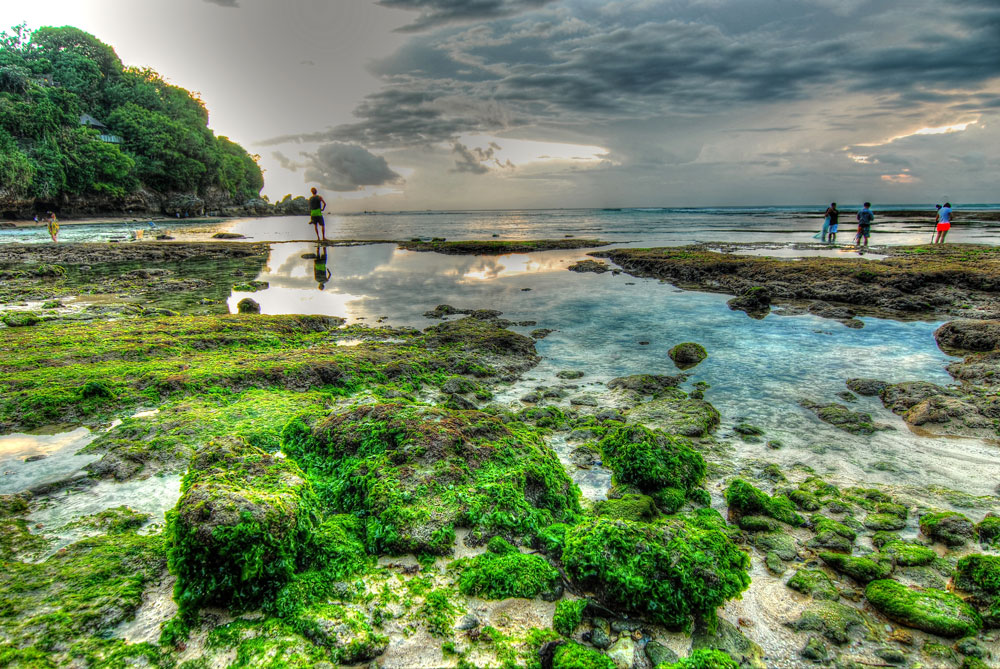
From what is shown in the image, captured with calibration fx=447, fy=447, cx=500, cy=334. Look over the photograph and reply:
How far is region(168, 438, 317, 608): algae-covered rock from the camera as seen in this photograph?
3305 mm

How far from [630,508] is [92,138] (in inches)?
3819

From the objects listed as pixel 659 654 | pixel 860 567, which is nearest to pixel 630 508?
pixel 659 654

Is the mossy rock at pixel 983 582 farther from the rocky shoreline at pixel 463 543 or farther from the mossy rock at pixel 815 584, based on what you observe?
the mossy rock at pixel 815 584

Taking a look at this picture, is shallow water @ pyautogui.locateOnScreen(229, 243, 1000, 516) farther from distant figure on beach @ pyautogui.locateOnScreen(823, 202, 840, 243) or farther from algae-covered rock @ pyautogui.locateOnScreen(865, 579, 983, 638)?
distant figure on beach @ pyautogui.locateOnScreen(823, 202, 840, 243)

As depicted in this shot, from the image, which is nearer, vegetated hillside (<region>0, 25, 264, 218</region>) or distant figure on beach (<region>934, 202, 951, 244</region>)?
distant figure on beach (<region>934, 202, 951, 244</region>)

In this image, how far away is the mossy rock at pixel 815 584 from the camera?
11.9ft

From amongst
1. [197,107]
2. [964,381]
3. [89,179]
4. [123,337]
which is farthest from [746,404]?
[197,107]

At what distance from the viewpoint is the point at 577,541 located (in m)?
3.87

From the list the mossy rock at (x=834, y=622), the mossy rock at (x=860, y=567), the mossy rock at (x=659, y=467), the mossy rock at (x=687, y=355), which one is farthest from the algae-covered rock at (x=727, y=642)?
the mossy rock at (x=687, y=355)

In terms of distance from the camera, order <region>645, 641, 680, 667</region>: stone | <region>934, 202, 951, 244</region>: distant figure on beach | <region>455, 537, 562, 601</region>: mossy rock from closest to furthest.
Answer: <region>645, 641, 680, 667</region>: stone
<region>455, 537, 562, 601</region>: mossy rock
<region>934, 202, 951, 244</region>: distant figure on beach

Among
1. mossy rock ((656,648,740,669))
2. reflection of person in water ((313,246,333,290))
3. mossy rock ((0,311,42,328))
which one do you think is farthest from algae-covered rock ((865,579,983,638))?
reflection of person in water ((313,246,333,290))

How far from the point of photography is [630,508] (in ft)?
15.3

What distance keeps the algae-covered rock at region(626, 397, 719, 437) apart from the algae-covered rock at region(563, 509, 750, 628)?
2673 millimetres

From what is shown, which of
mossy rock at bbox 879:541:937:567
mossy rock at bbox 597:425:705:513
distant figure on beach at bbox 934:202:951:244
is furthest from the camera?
distant figure on beach at bbox 934:202:951:244
